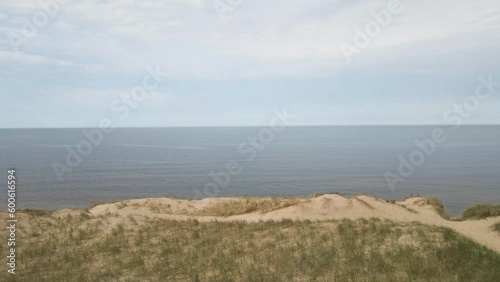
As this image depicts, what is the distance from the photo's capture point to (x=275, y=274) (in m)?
13.5

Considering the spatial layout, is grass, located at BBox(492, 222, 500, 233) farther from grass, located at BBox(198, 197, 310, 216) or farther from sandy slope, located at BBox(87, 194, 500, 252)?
grass, located at BBox(198, 197, 310, 216)

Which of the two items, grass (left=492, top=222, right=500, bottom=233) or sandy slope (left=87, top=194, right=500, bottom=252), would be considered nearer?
grass (left=492, top=222, right=500, bottom=233)

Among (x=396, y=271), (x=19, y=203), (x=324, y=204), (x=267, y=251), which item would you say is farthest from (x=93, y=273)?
(x=19, y=203)

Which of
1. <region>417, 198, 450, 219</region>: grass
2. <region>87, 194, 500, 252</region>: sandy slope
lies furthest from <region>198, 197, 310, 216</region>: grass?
<region>417, 198, 450, 219</region>: grass

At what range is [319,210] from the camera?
28.1 meters

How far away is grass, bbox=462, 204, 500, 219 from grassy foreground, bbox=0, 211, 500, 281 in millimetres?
10009

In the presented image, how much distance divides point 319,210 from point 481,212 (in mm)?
10125

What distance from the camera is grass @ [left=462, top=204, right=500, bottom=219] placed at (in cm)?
2606

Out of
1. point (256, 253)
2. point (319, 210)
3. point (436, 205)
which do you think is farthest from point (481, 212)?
point (256, 253)

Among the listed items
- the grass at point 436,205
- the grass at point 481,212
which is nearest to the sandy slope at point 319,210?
the grass at point 436,205

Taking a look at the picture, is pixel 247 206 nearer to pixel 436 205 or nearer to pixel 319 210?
pixel 319 210

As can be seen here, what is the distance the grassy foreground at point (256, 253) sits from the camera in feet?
44.0

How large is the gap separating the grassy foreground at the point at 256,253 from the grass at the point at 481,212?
1001cm

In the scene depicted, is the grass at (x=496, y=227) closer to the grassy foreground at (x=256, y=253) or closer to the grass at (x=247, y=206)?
the grassy foreground at (x=256, y=253)
